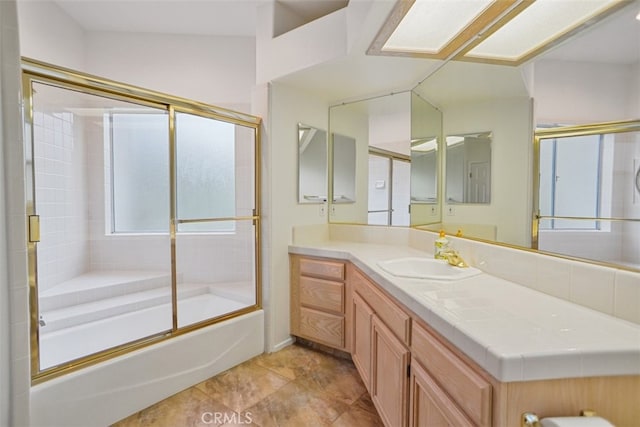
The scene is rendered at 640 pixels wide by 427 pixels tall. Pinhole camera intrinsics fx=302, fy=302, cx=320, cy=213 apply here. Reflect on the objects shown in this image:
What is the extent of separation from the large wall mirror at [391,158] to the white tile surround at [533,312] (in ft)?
2.33

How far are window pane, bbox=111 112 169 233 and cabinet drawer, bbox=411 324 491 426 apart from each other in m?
2.89

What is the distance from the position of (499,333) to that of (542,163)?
78 centimetres

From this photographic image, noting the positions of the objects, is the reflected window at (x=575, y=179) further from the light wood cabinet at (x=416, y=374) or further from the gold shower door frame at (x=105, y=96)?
the gold shower door frame at (x=105, y=96)

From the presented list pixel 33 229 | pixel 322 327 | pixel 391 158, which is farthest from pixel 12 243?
pixel 391 158

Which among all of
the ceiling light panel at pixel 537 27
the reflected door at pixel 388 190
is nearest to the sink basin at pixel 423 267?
the reflected door at pixel 388 190

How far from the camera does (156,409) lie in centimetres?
176

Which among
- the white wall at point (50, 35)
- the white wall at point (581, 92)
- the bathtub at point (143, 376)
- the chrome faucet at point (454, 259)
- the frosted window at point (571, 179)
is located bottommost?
the bathtub at point (143, 376)

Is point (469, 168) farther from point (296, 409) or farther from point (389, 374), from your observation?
point (296, 409)

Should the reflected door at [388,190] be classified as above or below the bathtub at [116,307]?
above

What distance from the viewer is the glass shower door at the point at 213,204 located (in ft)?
10.1

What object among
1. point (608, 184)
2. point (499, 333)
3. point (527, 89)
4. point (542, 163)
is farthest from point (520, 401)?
point (527, 89)

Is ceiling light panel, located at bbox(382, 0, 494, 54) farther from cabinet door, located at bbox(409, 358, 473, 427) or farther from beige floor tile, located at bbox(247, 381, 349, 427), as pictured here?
beige floor tile, located at bbox(247, 381, 349, 427)

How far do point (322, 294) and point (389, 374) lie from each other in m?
0.97

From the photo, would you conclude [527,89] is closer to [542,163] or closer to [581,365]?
[542,163]
